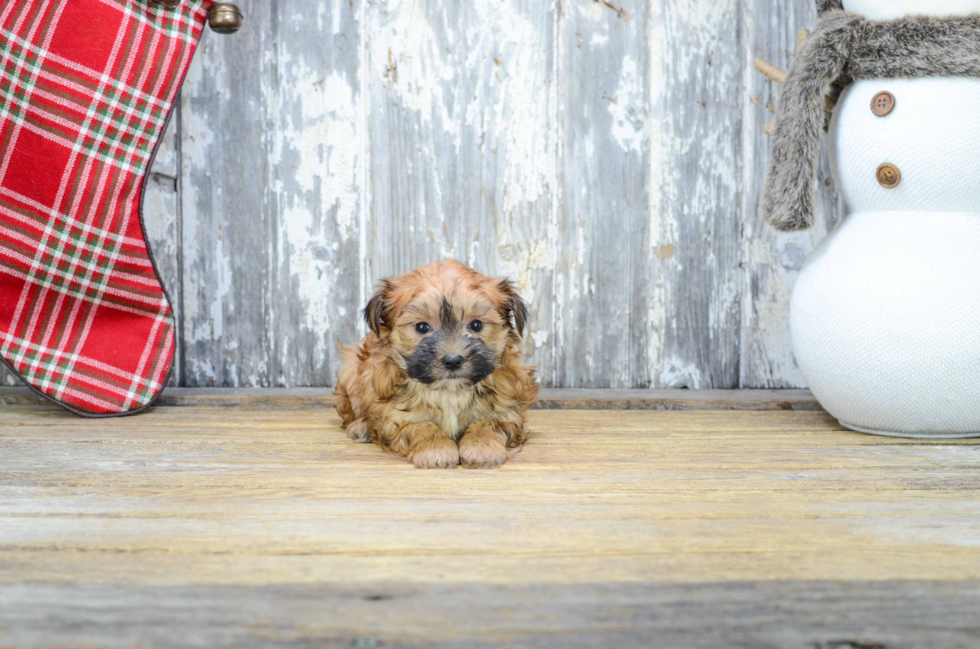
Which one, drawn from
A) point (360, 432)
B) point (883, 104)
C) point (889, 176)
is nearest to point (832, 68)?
point (883, 104)

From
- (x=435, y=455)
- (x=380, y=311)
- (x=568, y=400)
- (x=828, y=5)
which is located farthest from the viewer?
(x=568, y=400)

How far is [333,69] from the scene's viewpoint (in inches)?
107

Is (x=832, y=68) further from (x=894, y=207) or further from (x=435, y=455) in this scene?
(x=435, y=455)

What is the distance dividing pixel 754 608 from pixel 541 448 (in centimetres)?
101

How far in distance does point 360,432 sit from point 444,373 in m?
0.42

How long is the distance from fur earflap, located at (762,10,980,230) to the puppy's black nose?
1.07 meters

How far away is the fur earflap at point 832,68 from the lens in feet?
6.67

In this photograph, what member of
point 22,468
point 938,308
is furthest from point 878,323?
point 22,468

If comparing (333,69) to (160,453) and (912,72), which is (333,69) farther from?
(912,72)

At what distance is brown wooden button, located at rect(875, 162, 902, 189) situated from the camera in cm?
211

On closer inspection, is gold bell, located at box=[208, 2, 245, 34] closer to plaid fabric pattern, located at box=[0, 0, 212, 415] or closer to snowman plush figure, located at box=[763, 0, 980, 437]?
plaid fabric pattern, located at box=[0, 0, 212, 415]

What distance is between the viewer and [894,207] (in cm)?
216

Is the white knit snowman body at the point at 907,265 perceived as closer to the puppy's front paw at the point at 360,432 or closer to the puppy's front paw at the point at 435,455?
the puppy's front paw at the point at 435,455

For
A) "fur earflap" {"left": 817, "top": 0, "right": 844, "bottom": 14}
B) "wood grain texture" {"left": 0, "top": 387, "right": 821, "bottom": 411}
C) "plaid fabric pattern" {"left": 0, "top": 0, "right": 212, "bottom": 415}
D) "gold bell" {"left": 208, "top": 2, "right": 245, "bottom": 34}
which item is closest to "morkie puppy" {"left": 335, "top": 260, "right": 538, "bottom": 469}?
"wood grain texture" {"left": 0, "top": 387, "right": 821, "bottom": 411}
